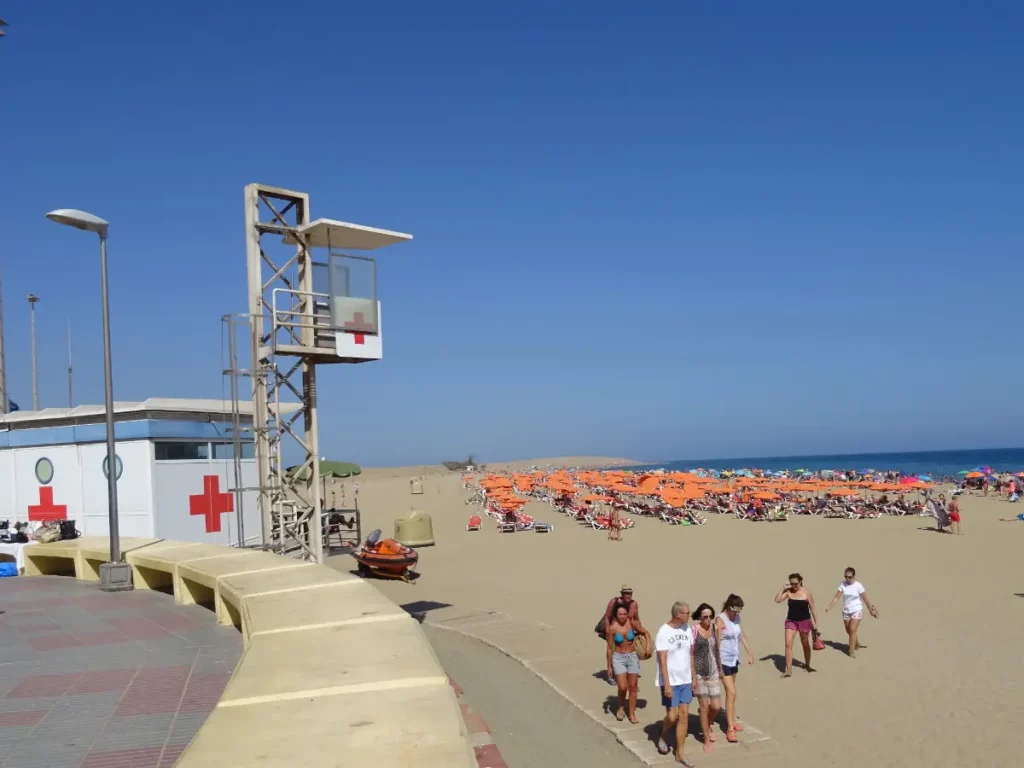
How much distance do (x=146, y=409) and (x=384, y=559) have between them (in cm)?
600

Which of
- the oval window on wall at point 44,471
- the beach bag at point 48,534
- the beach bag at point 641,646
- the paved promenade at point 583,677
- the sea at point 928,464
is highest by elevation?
the oval window on wall at point 44,471

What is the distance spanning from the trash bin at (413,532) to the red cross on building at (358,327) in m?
13.1

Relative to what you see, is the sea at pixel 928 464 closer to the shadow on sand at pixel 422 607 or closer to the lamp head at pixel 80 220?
the shadow on sand at pixel 422 607

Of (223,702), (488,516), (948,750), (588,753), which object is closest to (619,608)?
(588,753)

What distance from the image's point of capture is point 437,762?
8.20 feet

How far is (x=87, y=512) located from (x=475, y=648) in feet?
22.5

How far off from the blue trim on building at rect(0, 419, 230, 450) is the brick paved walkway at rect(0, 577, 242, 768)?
14.7 feet

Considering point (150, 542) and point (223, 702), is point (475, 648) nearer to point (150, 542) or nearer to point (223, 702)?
point (150, 542)

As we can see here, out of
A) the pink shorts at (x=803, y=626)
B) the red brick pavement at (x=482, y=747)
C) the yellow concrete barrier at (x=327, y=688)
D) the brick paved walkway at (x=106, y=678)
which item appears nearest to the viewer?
the yellow concrete barrier at (x=327, y=688)

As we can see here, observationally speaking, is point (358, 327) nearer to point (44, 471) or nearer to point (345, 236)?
point (345, 236)

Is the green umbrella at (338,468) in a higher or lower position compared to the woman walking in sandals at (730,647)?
higher

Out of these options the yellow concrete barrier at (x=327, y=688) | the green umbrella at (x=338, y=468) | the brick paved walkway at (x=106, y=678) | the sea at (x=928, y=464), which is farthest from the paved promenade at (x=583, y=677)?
the sea at (x=928, y=464)

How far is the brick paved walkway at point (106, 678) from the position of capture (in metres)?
3.72

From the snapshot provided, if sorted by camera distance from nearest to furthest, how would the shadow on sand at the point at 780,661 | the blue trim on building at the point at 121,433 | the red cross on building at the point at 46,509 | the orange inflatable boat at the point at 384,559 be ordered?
the shadow on sand at the point at 780,661 → the blue trim on building at the point at 121,433 → the red cross on building at the point at 46,509 → the orange inflatable boat at the point at 384,559
